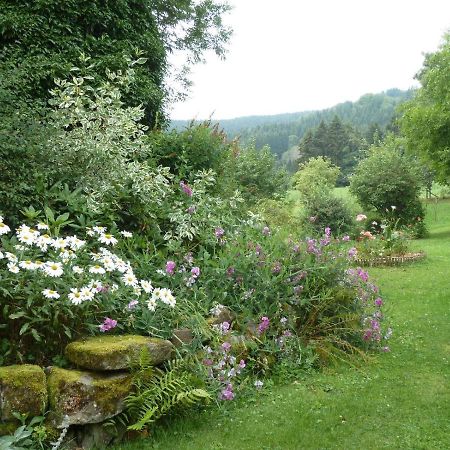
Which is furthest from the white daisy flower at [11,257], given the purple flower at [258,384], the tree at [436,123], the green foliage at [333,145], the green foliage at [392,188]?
the green foliage at [333,145]

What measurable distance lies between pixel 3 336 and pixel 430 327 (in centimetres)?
479

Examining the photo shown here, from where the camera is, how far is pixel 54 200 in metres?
4.32

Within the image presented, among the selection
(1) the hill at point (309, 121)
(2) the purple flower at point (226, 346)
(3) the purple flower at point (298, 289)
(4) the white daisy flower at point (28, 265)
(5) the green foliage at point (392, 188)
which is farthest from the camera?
(1) the hill at point (309, 121)

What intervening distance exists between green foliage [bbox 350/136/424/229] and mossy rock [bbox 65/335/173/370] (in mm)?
17050

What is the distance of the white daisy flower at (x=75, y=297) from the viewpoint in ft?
10.4

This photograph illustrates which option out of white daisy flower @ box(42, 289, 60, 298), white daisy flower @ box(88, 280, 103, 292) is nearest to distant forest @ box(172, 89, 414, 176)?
white daisy flower @ box(88, 280, 103, 292)

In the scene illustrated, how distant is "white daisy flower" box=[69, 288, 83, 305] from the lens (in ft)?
10.4

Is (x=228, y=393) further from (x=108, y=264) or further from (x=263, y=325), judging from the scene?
(x=108, y=264)

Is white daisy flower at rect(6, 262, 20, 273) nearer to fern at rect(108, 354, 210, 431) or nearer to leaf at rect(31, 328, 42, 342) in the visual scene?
leaf at rect(31, 328, 42, 342)

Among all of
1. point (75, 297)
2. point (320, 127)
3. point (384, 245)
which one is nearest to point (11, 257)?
point (75, 297)

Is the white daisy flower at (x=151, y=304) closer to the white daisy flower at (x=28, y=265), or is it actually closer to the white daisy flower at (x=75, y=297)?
the white daisy flower at (x=75, y=297)

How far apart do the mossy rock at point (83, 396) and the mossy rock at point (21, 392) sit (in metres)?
0.07

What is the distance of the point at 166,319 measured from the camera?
377 centimetres

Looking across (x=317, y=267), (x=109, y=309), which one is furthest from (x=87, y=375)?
(x=317, y=267)
